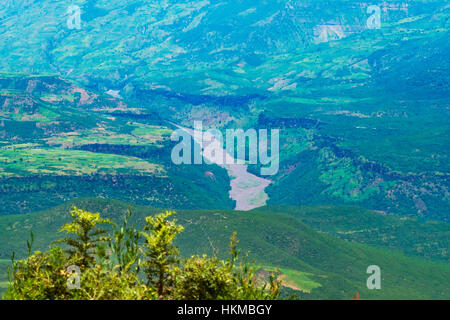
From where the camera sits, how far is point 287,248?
458 ft

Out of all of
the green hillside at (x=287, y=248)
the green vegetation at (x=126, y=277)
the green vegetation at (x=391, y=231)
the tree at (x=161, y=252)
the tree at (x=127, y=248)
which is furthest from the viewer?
the green vegetation at (x=391, y=231)

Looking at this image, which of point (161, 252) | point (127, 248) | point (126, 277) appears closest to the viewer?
point (127, 248)

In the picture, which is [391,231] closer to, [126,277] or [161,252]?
[161,252]

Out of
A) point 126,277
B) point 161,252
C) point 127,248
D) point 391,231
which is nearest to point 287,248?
point 391,231

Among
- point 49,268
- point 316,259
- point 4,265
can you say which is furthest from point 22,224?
point 49,268

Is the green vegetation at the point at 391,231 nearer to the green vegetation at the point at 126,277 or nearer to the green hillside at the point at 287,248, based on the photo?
the green hillside at the point at 287,248

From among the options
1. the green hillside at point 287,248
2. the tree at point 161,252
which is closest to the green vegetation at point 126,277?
the tree at point 161,252

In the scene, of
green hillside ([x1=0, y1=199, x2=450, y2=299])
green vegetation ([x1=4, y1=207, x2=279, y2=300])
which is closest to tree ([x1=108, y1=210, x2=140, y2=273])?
green vegetation ([x1=4, y1=207, x2=279, y2=300])

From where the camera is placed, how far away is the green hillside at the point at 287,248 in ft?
397

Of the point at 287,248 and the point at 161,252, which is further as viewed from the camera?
the point at 287,248

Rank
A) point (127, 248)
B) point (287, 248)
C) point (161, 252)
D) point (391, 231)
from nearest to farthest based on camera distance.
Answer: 1. point (127, 248)
2. point (161, 252)
3. point (287, 248)
4. point (391, 231)

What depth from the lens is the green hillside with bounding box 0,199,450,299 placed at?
12090cm
